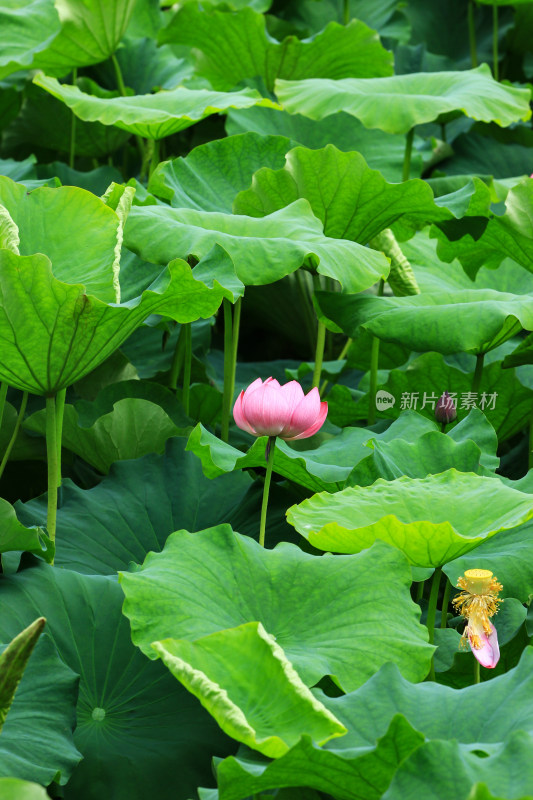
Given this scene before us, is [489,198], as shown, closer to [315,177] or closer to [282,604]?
[315,177]

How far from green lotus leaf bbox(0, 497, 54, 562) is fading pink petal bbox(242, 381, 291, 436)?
0.87 feet

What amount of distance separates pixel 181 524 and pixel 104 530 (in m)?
0.10

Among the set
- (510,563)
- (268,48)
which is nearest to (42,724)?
(510,563)

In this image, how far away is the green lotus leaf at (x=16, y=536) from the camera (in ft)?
3.31

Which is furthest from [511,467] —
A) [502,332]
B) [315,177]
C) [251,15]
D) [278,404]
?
[251,15]

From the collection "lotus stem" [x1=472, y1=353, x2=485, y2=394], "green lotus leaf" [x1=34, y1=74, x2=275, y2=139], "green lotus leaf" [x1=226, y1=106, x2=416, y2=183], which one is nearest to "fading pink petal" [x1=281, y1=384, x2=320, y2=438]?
"lotus stem" [x1=472, y1=353, x2=485, y2=394]

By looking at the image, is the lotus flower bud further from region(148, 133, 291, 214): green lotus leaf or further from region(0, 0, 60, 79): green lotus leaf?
region(0, 0, 60, 79): green lotus leaf

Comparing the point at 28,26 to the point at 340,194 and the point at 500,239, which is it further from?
the point at 500,239

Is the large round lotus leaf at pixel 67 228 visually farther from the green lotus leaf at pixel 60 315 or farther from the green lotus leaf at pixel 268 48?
the green lotus leaf at pixel 268 48

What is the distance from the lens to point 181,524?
1.27 meters

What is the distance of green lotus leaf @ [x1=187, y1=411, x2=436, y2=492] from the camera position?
46.9 inches

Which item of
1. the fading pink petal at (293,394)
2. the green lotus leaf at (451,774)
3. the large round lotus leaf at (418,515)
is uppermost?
the fading pink petal at (293,394)

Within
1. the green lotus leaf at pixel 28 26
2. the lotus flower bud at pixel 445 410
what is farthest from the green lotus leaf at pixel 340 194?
the green lotus leaf at pixel 28 26

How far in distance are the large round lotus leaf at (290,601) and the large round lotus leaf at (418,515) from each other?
1.1 inches
